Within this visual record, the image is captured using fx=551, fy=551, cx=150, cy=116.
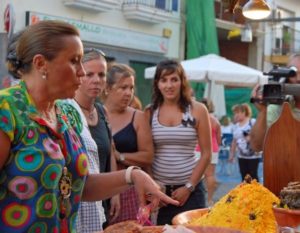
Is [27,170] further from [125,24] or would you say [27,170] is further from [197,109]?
[125,24]

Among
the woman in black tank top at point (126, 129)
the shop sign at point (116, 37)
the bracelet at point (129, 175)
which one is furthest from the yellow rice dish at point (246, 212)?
the shop sign at point (116, 37)

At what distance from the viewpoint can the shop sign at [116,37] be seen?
13928mm

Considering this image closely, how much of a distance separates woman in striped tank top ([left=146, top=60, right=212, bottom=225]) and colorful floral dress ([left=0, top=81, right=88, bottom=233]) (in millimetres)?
1839

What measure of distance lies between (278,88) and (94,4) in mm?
11883

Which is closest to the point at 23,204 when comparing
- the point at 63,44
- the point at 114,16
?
the point at 63,44

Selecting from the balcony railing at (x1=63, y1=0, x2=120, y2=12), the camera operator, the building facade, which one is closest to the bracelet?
the camera operator

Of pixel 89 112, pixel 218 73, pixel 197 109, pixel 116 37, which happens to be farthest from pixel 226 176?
pixel 89 112

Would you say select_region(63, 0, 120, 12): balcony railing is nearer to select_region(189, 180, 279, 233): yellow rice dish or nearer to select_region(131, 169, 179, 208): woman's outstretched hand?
select_region(189, 180, 279, 233): yellow rice dish

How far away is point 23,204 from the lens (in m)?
1.92

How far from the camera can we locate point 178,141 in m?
3.80

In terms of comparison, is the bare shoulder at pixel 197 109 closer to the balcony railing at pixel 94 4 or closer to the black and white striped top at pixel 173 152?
the black and white striped top at pixel 173 152

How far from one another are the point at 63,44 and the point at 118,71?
6.13 feet

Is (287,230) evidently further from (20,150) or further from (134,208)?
(134,208)

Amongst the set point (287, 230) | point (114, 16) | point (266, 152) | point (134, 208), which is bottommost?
point (134, 208)
